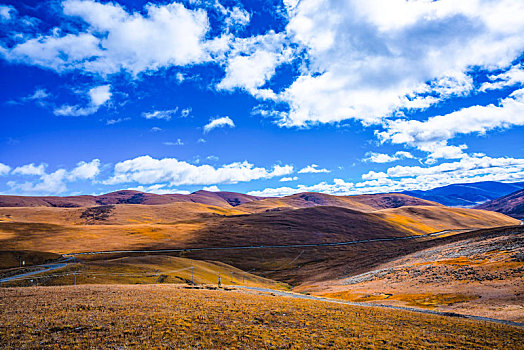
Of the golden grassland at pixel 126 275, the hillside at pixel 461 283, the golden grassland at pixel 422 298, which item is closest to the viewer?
the hillside at pixel 461 283

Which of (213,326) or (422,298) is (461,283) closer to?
(422,298)

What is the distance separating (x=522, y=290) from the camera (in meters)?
42.9

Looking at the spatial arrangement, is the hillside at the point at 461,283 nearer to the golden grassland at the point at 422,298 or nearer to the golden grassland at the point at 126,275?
the golden grassland at the point at 422,298

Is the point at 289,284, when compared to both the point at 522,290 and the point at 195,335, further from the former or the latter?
the point at 195,335

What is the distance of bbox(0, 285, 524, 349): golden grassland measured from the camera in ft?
72.0

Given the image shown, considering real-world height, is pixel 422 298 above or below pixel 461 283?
below

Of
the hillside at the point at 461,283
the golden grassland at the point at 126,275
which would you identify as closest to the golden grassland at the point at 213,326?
the hillside at the point at 461,283

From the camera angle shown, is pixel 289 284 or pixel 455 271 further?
pixel 289 284

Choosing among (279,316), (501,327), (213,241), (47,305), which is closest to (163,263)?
(47,305)

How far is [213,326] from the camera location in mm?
26094

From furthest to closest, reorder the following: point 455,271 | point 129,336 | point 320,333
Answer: point 455,271 < point 320,333 < point 129,336

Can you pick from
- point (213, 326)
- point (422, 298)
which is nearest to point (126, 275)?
point (213, 326)

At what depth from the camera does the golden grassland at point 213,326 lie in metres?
22.0

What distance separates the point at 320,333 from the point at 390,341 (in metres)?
5.66
